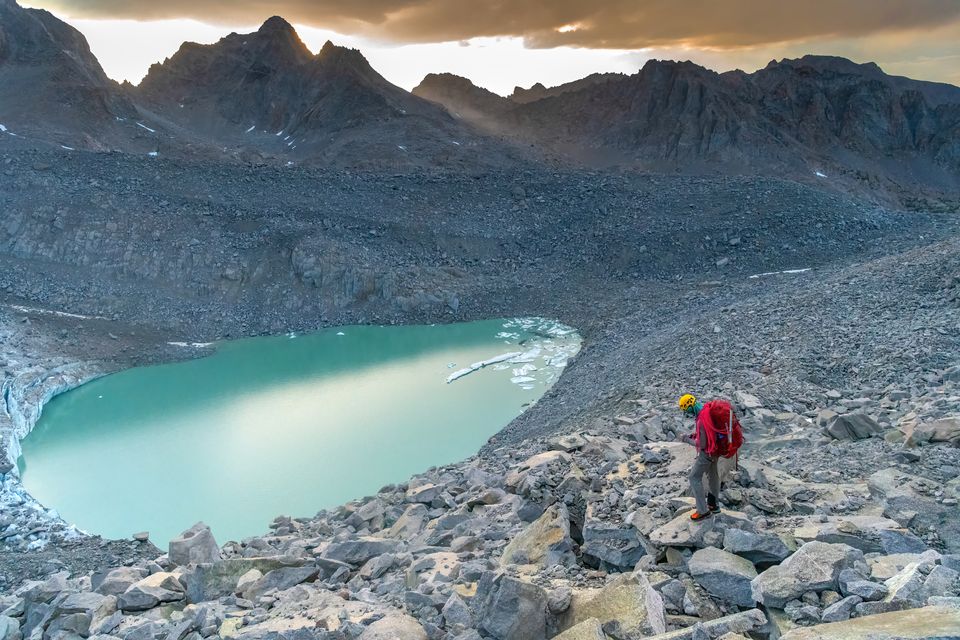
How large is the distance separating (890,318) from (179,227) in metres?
28.6

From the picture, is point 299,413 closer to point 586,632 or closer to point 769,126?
point 586,632

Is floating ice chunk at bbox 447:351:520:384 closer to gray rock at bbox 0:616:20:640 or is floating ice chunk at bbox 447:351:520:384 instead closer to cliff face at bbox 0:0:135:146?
gray rock at bbox 0:616:20:640

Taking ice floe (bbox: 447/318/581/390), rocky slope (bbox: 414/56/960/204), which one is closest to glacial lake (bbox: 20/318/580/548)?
ice floe (bbox: 447/318/581/390)

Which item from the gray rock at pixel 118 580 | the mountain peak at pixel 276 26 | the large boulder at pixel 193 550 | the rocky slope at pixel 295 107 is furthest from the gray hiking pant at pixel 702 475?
the mountain peak at pixel 276 26

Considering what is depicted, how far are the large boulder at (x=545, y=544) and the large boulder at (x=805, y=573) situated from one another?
2039 millimetres

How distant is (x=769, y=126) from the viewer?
60.7 m

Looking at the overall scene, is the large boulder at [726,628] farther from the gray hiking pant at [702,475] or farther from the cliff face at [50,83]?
the cliff face at [50,83]

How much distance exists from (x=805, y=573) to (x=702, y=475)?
4.86 feet

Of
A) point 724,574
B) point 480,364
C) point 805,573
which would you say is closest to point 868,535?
point 805,573

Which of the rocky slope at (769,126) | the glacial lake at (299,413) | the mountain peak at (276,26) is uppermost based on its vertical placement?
the mountain peak at (276,26)

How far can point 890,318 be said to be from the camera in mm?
15320

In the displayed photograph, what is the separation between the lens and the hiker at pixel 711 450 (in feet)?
20.9

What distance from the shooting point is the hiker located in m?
6.38

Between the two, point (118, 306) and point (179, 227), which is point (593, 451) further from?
point (179, 227)
